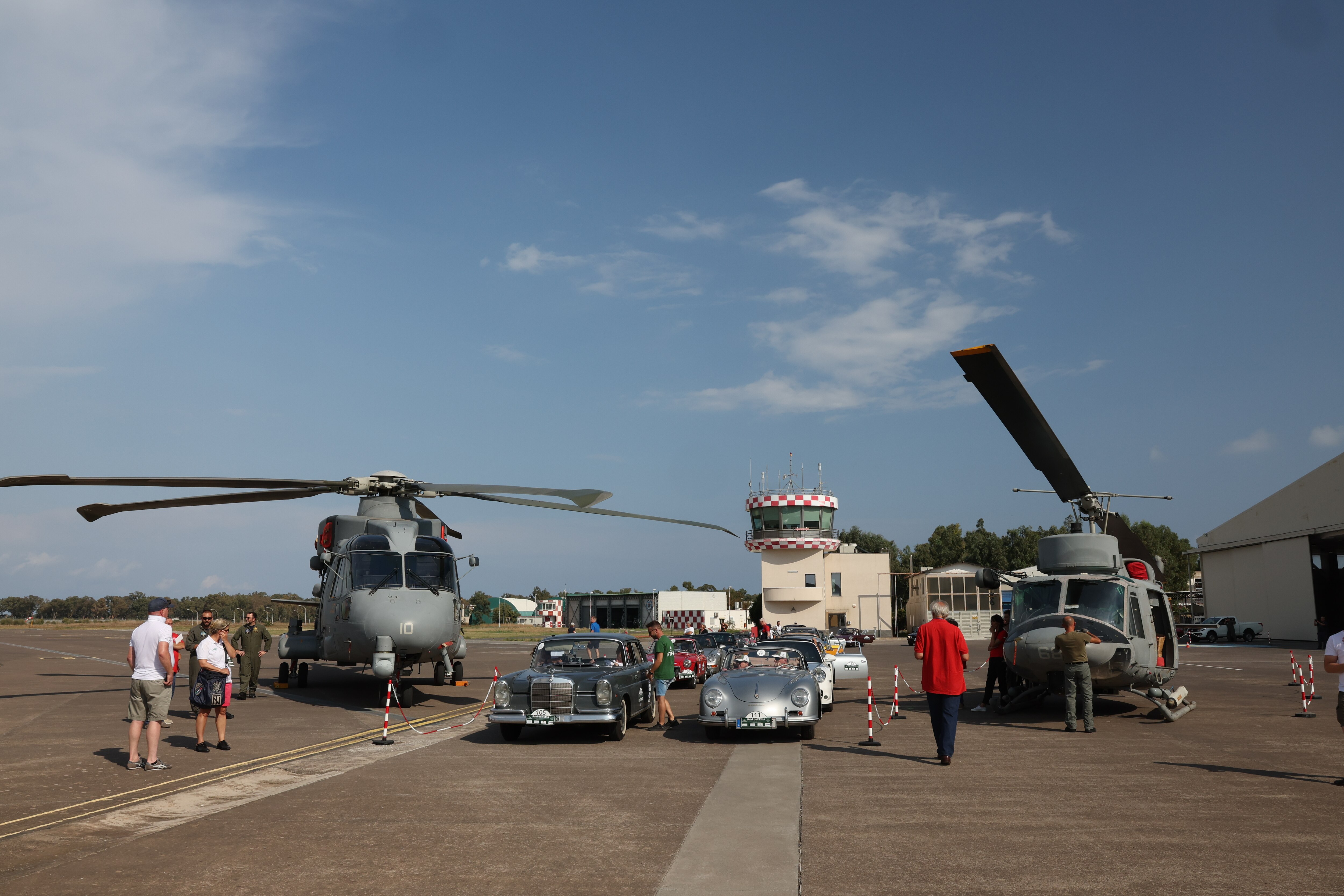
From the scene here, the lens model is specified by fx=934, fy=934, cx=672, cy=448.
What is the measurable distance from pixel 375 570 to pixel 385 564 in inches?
8.2

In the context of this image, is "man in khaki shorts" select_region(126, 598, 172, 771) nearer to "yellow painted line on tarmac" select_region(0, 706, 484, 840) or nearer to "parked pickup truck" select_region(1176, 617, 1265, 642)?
"yellow painted line on tarmac" select_region(0, 706, 484, 840)

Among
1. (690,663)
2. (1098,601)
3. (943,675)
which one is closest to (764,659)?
(943,675)

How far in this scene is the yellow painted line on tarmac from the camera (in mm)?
8164

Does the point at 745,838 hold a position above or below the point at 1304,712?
above

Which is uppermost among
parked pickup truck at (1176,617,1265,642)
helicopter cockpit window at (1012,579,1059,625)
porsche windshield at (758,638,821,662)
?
helicopter cockpit window at (1012,579,1059,625)

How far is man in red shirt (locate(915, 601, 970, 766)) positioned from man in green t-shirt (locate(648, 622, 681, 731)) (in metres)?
4.67

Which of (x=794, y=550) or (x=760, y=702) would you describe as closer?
(x=760, y=702)

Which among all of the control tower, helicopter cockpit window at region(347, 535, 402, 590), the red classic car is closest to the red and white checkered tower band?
the control tower

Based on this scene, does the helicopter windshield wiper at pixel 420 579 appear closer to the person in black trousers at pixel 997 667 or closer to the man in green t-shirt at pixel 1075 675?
the person in black trousers at pixel 997 667

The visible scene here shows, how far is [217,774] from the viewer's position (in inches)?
415

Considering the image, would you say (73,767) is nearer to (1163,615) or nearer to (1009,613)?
(1009,613)

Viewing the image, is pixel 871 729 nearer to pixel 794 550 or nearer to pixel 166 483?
pixel 166 483

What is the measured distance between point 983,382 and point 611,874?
33.0ft

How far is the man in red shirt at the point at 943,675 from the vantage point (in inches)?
429
